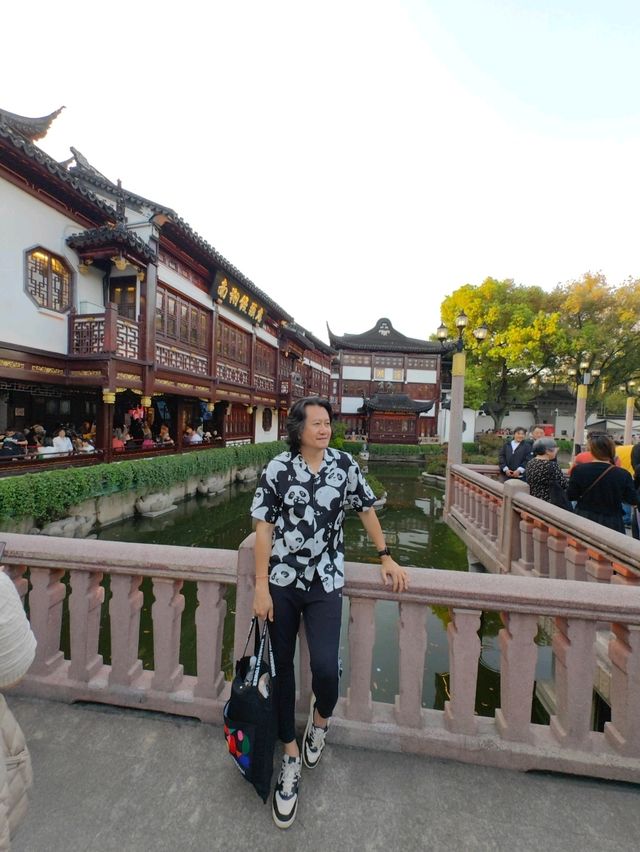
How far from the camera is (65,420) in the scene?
12.0 meters

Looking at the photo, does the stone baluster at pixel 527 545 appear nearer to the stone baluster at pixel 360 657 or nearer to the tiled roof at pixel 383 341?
the stone baluster at pixel 360 657

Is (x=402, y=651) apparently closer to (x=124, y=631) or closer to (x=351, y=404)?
(x=124, y=631)

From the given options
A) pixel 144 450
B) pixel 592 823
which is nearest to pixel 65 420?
pixel 144 450

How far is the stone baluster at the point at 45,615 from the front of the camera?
88.5 inches

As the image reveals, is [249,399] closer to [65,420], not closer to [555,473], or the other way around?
[65,420]

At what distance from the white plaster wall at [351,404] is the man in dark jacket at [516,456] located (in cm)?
2710

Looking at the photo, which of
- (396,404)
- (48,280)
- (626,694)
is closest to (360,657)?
(626,694)

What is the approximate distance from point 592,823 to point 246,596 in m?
1.79

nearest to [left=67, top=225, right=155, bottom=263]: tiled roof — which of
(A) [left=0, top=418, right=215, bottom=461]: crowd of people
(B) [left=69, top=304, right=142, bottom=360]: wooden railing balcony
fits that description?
(B) [left=69, top=304, right=142, bottom=360]: wooden railing balcony

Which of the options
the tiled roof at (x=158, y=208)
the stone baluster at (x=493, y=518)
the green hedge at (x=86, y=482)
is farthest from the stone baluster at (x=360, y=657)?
the tiled roof at (x=158, y=208)

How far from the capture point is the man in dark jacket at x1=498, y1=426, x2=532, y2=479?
6.40 m

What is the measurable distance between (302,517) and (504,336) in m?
31.2

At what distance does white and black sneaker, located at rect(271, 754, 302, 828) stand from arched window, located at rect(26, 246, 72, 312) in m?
10.3

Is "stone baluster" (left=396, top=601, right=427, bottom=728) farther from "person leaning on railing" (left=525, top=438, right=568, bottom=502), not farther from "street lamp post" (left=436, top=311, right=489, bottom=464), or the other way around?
"street lamp post" (left=436, top=311, right=489, bottom=464)
